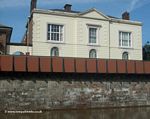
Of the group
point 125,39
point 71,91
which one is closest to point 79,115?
point 71,91

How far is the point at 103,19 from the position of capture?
37781mm

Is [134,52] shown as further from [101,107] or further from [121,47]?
[101,107]

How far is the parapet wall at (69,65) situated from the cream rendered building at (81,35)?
22.8ft

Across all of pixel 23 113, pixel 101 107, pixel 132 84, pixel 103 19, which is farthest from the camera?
pixel 103 19

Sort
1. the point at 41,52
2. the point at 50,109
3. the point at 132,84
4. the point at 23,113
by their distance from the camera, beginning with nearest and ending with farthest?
the point at 23,113 → the point at 50,109 → the point at 132,84 → the point at 41,52

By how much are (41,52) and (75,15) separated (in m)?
5.18

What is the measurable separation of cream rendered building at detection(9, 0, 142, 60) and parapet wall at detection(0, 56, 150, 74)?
6954 millimetres

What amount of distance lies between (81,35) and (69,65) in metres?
9.22

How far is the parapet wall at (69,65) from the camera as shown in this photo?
25.8m

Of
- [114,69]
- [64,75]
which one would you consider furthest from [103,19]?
[64,75]

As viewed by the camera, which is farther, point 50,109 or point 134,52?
point 134,52

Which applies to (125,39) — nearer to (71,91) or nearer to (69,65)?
(69,65)

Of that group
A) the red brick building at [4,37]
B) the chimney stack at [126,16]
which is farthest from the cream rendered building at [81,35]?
the chimney stack at [126,16]

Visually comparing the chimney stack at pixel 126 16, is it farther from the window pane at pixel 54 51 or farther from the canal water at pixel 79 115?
the canal water at pixel 79 115
